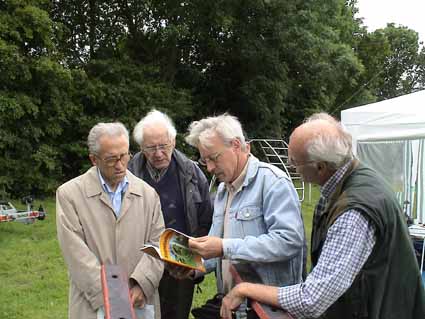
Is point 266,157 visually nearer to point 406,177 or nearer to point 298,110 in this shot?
point 298,110

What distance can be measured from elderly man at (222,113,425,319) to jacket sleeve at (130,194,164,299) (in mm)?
796

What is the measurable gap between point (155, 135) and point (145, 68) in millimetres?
12794

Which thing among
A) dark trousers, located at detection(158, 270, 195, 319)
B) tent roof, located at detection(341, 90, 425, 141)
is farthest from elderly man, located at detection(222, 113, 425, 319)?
tent roof, located at detection(341, 90, 425, 141)

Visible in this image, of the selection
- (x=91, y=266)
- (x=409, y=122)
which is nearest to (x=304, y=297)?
(x=91, y=266)

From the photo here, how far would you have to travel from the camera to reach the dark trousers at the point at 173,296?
121 inches

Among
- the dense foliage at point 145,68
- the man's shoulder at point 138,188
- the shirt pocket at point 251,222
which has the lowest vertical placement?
the shirt pocket at point 251,222

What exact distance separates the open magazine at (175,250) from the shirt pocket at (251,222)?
8.9 inches

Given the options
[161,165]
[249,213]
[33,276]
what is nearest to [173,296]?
[161,165]

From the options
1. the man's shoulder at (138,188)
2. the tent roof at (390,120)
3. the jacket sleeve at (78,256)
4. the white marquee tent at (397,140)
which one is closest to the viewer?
the jacket sleeve at (78,256)

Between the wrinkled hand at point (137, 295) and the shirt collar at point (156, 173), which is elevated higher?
the shirt collar at point (156, 173)

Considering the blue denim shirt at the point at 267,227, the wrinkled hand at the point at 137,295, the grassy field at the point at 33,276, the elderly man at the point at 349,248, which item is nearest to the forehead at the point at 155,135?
the blue denim shirt at the point at 267,227

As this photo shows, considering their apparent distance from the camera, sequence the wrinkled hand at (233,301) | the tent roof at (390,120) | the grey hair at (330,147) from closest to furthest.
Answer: the grey hair at (330,147)
the wrinkled hand at (233,301)
the tent roof at (390,120)

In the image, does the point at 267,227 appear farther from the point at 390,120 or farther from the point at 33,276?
the point at 390,120

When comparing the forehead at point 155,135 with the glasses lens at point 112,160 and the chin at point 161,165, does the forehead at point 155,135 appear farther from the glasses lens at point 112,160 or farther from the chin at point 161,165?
the glasses lens at point 112,160
